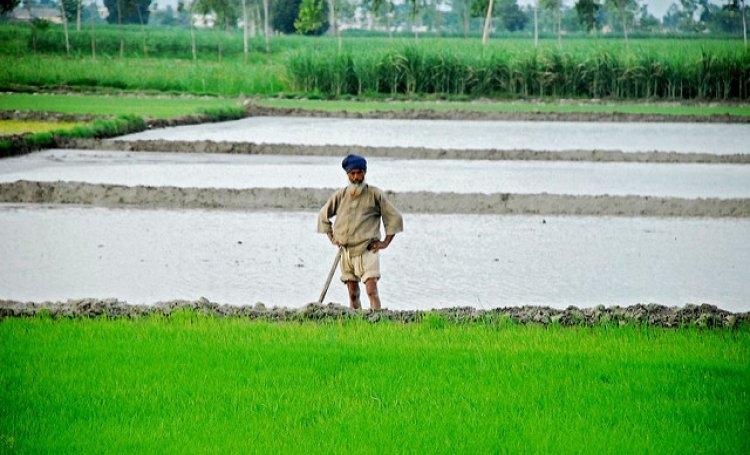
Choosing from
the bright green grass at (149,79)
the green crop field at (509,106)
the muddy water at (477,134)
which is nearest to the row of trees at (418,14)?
the bright green grass at (149,79)

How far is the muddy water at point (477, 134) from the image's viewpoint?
16.5m

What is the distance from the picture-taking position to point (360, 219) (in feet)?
20.7

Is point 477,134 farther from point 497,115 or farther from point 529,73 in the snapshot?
point 529,73

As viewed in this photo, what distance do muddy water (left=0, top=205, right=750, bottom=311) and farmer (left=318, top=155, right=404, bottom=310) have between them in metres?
0.59

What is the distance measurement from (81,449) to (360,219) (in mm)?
2529

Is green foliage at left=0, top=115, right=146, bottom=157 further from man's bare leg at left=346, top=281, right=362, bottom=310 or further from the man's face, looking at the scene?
the man's face

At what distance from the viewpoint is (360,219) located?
6.30 m

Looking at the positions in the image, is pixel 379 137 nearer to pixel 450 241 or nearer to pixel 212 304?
pixel 450 241

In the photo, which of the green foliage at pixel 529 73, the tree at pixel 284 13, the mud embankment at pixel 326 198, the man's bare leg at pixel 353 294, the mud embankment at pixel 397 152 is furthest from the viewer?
the tree at pixel 284 13

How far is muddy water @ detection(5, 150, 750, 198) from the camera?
12.0 metres

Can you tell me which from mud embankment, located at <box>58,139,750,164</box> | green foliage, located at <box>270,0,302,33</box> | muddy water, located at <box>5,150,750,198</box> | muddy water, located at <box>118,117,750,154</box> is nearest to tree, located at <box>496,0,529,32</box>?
Result: green foliage, located at <box>270,0,302,33</box>

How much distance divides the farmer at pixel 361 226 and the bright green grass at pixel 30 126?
11917mm

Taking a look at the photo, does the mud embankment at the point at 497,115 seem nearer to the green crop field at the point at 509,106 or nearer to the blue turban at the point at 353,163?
the green crop field at the point at 509,106

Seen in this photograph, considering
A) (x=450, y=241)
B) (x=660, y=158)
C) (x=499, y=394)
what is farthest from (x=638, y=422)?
(x=660, y=158)
